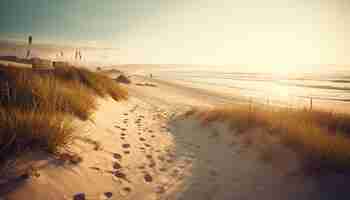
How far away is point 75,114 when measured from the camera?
3.70m

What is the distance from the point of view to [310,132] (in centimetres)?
354

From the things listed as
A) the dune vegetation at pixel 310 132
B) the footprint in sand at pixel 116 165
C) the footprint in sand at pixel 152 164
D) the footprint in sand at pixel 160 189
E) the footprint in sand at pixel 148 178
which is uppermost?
the dune vegetation at pixel 310 132

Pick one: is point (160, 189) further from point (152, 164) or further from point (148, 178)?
point (152, 164)

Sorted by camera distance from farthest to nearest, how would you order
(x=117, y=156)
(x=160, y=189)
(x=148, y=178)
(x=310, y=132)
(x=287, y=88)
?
(x=287, y=88)
(x=310, y=132)
(x=117, y=156)
(x=148, y=178)
(x=160, y=189)

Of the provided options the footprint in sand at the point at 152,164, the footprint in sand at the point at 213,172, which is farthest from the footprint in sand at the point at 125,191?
the footprint in sand at the point at 213,172

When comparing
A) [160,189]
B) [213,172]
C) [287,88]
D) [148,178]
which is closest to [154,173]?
[148,178]

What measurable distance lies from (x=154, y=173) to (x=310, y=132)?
11.1 feet

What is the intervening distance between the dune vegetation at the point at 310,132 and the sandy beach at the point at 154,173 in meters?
0.21

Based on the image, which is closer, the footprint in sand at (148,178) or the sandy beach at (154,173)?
the sandy beach at (154,173)

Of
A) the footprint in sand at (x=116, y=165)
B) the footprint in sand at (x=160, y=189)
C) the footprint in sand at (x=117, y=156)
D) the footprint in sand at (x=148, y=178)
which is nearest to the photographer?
the footprint in sand at (x=160, y=189)

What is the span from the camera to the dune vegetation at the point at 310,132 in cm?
273

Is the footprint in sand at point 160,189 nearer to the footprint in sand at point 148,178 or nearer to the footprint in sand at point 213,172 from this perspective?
the footprint in sand at point 148,178

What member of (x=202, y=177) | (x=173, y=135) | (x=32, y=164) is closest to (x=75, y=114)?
(x=32, y=164)

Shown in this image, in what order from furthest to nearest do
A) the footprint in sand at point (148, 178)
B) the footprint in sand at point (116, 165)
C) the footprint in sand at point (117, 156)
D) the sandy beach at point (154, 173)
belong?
the footprint in sand at point (117, 156)
the footprint in sand at point (116, 165)
the footprint in sand at point (148, 178)
the sandy beach at point (154, 173)
